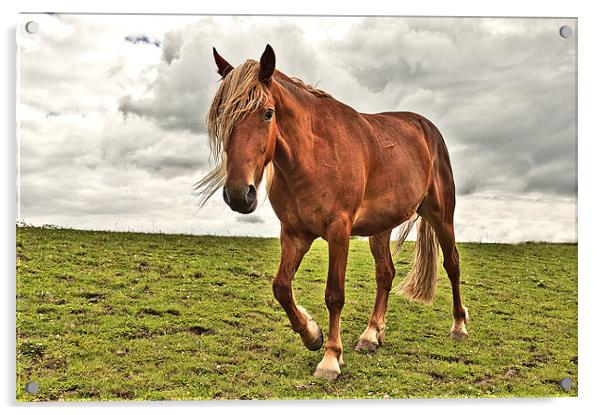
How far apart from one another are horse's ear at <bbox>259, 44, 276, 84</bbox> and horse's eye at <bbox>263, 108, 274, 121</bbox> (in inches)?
8.5

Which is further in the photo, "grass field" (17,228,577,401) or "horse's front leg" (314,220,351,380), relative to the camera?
"grass field" (17,228,577,401)

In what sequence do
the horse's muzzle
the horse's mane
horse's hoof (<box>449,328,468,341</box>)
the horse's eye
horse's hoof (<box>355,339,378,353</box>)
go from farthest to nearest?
horse's hoof (<box>449,328,468,341</box>), horse's hoof (<box>355,339,378,353</box>), the horse's eye, the horse's mane, the horse's muzzle

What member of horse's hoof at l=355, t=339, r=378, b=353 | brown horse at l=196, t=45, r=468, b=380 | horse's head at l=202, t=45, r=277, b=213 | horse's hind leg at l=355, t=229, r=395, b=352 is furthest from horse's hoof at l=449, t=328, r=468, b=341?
Result: horse's head at l=202, t=45, r=277, b=213

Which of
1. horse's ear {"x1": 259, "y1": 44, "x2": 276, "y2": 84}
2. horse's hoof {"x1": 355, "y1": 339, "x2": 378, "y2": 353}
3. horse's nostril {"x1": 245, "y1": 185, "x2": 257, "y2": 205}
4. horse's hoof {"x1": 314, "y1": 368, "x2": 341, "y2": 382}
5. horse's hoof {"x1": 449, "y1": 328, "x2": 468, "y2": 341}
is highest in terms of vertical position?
horse's ear {"x1": 259, "y1": 44, "x2": 276, "y2": 84}

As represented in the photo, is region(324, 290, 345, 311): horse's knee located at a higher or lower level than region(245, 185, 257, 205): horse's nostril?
lower

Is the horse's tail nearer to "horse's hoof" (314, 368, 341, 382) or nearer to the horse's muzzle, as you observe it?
"horse's hoof" (314, 368, 341, 382)

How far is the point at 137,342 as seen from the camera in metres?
5.11

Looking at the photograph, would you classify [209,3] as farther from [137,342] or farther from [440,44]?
[137,342]

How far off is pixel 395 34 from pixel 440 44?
40 cm

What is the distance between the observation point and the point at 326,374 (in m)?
4.94

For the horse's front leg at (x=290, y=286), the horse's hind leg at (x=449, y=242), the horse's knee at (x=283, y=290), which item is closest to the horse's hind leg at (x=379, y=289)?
the horse's hind leg at (x=449, y=242)

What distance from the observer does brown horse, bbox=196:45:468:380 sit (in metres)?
4.27

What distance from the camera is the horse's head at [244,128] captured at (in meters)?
4.10
